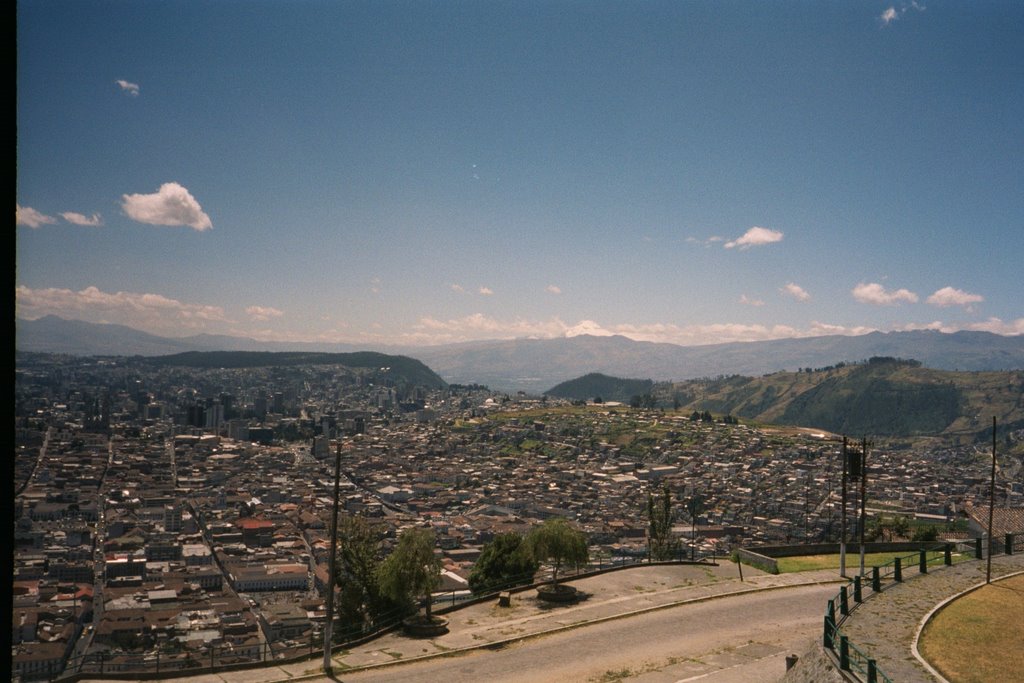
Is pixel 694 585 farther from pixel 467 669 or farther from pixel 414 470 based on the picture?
pixel 414 470

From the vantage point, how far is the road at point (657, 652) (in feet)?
62.2

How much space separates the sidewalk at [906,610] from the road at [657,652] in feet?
7.15

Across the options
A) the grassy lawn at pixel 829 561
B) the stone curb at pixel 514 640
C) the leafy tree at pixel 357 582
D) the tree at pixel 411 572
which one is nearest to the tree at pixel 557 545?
the stone curb at pixel 514 640

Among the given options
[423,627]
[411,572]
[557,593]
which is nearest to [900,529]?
[557,593]

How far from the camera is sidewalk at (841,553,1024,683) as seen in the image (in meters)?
15.2

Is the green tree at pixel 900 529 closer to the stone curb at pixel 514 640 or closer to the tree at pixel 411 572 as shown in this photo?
the stone curb at pixel 514 640

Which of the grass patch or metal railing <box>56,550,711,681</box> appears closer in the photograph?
metal railing <box>56,550,711,681</box>

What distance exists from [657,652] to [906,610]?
287 inches

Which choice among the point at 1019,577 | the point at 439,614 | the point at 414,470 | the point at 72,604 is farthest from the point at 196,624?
the point at 414,470

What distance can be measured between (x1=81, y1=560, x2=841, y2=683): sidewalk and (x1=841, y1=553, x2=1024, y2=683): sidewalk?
268 inches

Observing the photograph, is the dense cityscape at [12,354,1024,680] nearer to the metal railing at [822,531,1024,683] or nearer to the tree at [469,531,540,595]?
the tree at [469,531,540,595]

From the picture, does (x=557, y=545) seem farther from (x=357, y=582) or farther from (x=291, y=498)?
(x=291, y=498)

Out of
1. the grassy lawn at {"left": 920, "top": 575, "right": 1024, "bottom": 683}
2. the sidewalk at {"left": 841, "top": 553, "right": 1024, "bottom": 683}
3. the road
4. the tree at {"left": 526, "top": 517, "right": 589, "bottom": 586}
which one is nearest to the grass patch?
the sidewalk at {"left": 841, "top": 553, "right": 1024, "bottom": 683}

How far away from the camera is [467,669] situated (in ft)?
64.0
